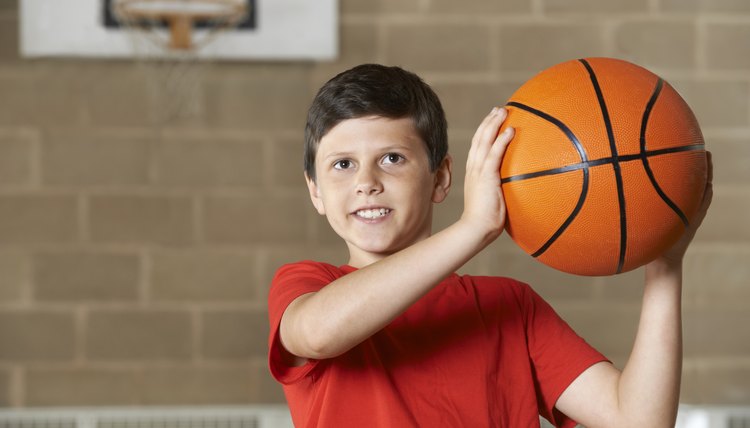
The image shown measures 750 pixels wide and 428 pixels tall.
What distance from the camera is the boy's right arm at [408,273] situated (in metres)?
0.99

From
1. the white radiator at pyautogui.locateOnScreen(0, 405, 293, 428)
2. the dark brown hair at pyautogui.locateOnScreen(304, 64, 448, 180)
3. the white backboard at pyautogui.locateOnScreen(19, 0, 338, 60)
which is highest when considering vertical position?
the white backboard at pyautogui.locateOnScreen(19, 0, 338, 60)

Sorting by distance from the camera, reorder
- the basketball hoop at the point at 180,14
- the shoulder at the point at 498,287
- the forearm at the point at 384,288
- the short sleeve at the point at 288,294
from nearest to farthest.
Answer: the forearm at the point at 384,288
the short sleeve at the point at 288,294
the shoulder at the point at 498,287
the basketball hoop at the point at 180,14

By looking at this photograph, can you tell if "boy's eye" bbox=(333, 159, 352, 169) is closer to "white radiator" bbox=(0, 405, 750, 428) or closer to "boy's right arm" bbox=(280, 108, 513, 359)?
"boy's right arm" bbox=(280, 108, 513, 359)

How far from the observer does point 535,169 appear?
1019mm

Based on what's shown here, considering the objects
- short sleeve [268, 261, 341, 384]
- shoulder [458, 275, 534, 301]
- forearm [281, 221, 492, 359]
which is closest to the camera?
forearm [281, 221, 492, 359]

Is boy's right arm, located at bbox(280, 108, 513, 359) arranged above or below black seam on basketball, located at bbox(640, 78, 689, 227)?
below

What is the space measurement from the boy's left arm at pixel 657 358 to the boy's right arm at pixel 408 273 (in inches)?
10.8

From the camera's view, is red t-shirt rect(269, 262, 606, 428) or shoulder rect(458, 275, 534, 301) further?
shoulder rect(458, 275, 534, 301)

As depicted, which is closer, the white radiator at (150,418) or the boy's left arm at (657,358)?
the boy's left arm at (657,358)

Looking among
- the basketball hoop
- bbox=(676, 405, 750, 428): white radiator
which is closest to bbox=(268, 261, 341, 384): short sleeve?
the basketball hoop

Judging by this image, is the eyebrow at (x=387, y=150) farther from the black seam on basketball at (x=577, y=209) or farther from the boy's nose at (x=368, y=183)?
the black seam on basketball at (x=577, y=209)

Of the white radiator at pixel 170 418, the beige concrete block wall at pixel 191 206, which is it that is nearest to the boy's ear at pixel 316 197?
the beige concrete block wall at pixel 191 206

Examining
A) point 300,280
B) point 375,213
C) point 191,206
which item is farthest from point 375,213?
point 191,206

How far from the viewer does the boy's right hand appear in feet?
3.28
